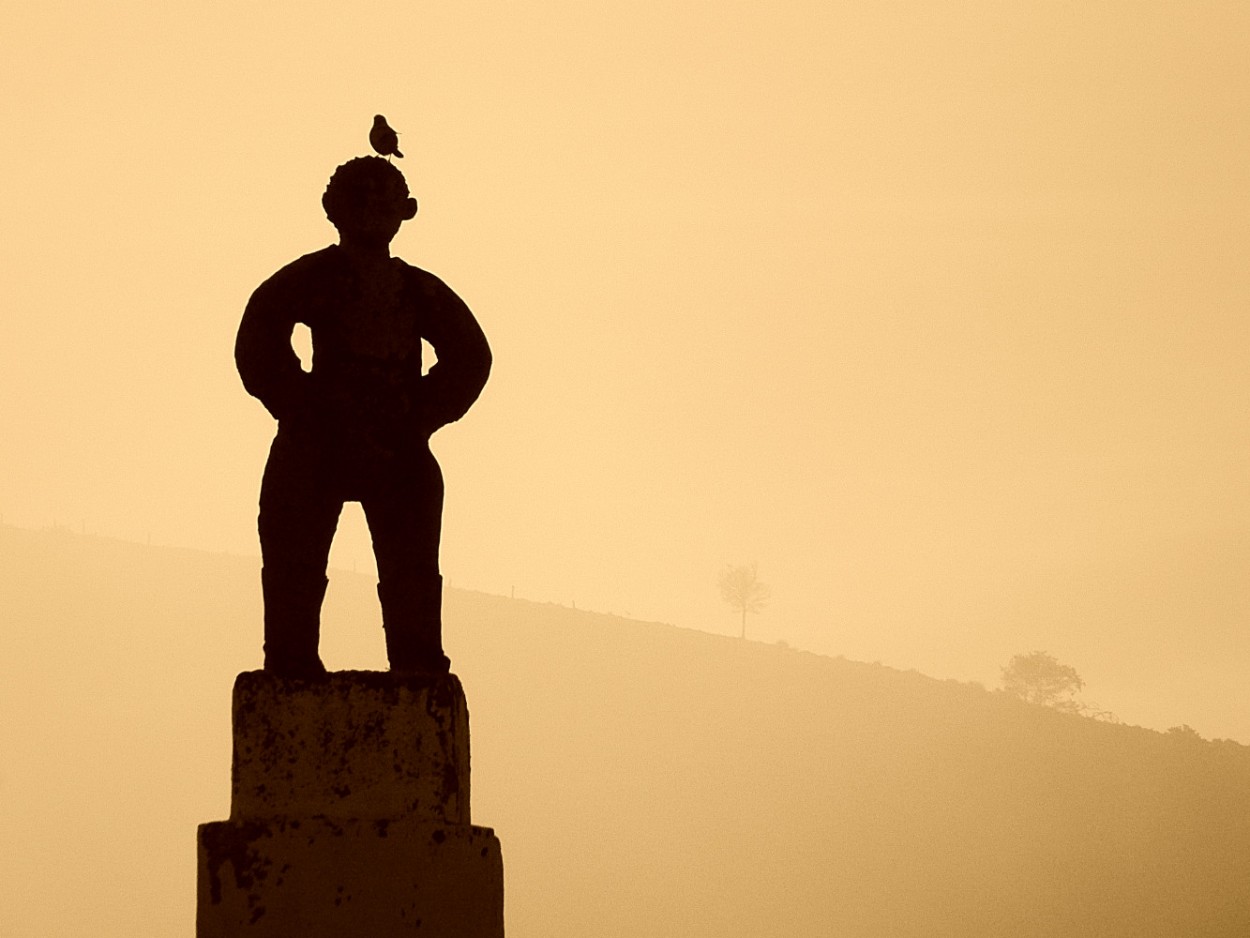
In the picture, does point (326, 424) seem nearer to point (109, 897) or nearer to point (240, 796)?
point (240, 796)

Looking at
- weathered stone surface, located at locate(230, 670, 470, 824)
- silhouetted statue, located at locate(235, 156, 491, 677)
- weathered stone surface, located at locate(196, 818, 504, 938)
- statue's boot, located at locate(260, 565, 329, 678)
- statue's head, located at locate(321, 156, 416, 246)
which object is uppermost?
statue's head, located at locate(321, 156, 416, 246)

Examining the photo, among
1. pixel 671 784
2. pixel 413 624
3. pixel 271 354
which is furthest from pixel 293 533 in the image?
pixel 671 784

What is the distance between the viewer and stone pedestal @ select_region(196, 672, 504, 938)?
5527 millimetres

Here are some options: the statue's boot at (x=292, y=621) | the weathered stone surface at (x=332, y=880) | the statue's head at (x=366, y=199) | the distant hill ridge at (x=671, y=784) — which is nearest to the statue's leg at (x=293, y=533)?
the statue's boot at (x=292, y=621)

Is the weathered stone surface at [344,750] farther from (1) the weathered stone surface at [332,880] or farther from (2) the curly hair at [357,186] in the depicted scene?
(2) the curly hair at [357,186]

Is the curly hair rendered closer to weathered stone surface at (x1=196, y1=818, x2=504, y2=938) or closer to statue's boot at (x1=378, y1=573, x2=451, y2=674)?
statue's boot at (x1=378, y1=573, x2=451, y2=674)

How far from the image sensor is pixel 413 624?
611 centimetres

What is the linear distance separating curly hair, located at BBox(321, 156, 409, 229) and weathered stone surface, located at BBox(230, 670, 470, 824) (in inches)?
71.7

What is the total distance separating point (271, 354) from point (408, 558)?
0.93m

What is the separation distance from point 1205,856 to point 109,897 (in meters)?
34.8

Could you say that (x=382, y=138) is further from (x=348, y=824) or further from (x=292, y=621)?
(x=348, y=824)

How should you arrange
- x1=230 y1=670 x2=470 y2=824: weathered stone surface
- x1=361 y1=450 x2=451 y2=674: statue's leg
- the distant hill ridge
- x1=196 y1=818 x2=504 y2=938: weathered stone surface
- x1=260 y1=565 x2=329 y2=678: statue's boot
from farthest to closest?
the distant hill ridge
x1=361 y1=450 x2=451 y2=674: statue's leg
x1=260 y1=565 x2=329 y2=678: statue's boot
x1=230 y1=670 x2=470 y2=824: weathered stone surface
x1=196 y1=818 x2=504 y2=938: weathered stone surface

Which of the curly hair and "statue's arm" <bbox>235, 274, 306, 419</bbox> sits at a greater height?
the curly hair

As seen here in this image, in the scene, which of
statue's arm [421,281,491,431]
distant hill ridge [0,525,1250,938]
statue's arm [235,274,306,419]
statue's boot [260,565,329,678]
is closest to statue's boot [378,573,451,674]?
statue's boot [260,565,329,678]
